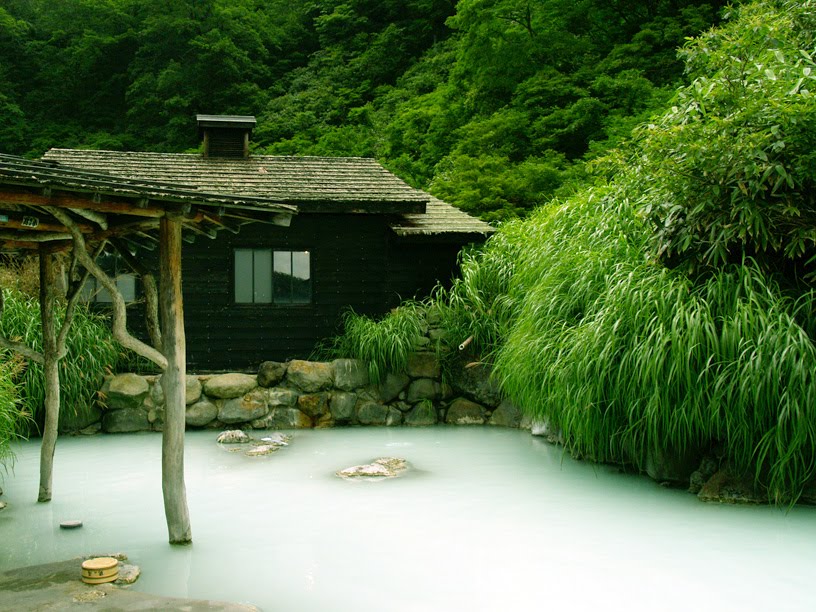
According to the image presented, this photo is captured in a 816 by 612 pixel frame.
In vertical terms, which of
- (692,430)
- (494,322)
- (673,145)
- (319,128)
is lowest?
(692,430)

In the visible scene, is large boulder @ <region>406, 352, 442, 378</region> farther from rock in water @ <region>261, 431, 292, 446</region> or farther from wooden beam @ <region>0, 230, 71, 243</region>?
wooden beam @ <region>0, 230, 71, 243</region>

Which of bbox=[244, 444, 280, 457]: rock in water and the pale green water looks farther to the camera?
bbox=[244, 444, 280, 457]: rock in water

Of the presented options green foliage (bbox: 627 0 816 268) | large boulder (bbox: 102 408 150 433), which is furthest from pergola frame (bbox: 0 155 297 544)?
large boulder (bbox: 102 408 150 433)

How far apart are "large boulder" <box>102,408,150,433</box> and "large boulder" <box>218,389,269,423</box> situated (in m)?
1.02

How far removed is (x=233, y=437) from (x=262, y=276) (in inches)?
141

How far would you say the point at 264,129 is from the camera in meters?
23.8

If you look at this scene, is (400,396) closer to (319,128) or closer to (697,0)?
(697,0)

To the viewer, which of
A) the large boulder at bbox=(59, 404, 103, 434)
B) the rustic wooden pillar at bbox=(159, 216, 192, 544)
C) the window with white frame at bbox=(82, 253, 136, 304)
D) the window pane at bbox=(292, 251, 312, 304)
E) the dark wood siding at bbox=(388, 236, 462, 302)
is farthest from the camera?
the dark wood siding at bbox=(388, 236, 462, 302)

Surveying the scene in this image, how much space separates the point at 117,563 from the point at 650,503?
3.98 meters

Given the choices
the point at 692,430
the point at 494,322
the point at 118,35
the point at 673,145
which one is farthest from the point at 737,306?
the point at 118,35

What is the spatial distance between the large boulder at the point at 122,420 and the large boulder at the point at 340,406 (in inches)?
96.1

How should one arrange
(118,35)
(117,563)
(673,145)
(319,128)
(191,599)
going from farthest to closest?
1. (118,35)
2. (319,128)
3. (673,145)
4. (117,563)
5. (191,599)

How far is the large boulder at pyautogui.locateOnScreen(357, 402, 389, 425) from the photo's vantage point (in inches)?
385

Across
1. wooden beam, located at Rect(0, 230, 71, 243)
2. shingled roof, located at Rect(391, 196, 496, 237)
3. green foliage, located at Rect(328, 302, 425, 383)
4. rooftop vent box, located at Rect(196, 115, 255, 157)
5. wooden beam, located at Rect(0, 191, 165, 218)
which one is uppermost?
rooftop vent box, located at Rect(196, 115, 255, 157)
